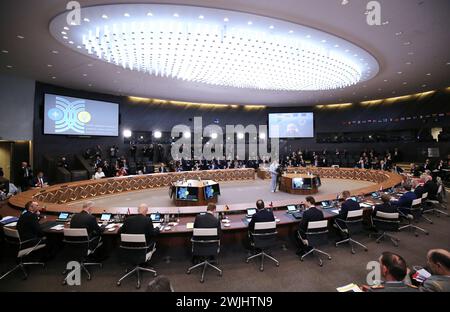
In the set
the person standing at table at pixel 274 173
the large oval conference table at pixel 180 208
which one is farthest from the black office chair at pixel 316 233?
the person standing at table at pixel 274 173

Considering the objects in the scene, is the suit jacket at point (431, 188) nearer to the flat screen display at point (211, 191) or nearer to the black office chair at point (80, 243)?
the flat screen display at point (211, 191)

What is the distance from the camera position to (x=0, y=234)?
4.18m

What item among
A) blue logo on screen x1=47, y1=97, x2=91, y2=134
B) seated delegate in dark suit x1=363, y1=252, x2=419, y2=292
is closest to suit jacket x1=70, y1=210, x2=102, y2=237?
seated delegate in dark suit x1=363, y1=252, x2=419, y2=292

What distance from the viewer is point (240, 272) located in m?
3.93

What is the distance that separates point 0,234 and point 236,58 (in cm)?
713

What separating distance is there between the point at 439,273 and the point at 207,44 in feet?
21.5

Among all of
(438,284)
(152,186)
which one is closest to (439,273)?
(438,284)

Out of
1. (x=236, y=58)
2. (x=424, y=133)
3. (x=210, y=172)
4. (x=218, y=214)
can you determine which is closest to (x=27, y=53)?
(x=236, y=58)

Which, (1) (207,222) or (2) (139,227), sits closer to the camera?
(2) (139,227)

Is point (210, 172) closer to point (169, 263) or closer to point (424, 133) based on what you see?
point (169, 263)

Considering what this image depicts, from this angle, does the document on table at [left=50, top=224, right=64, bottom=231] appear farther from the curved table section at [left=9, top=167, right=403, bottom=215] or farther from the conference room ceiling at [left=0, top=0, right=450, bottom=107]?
the conference room ceiling at [left=0, top=0, right=450, bottom=107]

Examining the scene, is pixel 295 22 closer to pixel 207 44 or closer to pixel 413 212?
pixel 207 44

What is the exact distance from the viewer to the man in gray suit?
1999mm

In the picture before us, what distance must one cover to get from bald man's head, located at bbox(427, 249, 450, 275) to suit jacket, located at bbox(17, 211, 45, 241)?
5680 millimetres
